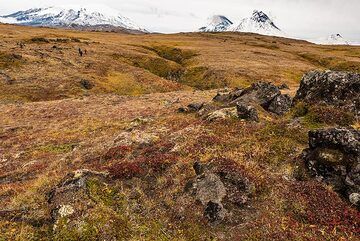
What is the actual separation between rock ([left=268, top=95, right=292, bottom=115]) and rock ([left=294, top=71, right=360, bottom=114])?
258 cm

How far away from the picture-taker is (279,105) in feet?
107

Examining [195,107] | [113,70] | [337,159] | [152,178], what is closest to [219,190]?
[152,178]

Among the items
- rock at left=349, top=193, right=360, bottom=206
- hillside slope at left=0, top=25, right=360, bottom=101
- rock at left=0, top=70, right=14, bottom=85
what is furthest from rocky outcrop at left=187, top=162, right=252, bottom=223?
rock at left=0, top=70, right=14, bottom=85

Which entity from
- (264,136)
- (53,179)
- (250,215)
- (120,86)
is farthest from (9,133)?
(120,86)

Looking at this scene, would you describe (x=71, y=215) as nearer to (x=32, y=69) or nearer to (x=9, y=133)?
(x=9, y=133)

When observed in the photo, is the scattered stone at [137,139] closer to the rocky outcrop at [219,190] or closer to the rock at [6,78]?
the rocky outcrop at [219,190]

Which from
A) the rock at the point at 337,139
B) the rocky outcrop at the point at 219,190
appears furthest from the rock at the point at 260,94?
the rocky outcrop at the point at 219,190

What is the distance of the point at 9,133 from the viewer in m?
38.2

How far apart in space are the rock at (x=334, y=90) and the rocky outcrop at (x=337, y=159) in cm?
867

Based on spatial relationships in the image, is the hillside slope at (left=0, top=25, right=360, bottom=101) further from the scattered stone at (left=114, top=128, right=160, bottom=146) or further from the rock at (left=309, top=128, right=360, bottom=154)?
the rock at (left=309, top=128, right=360, bottom=154)

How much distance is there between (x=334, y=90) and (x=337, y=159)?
11339mm

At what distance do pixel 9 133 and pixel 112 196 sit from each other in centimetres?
2562

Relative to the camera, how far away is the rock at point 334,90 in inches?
1031

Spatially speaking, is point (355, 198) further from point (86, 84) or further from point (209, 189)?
point (86, 84)
